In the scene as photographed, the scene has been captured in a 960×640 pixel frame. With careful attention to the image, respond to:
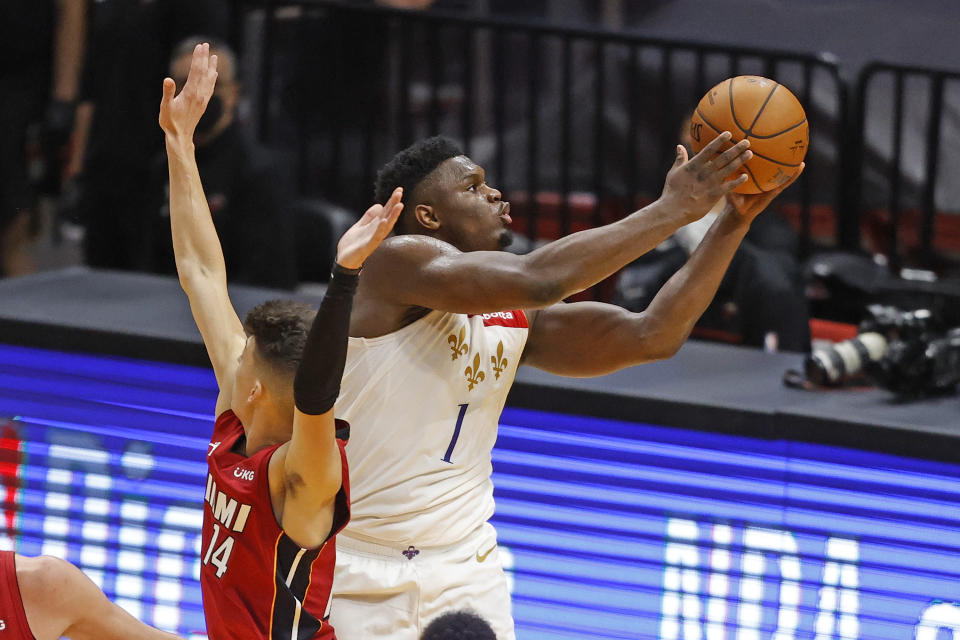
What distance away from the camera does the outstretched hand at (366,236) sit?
8.80 ft

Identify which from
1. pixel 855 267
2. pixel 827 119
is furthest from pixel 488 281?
pixel 827 119

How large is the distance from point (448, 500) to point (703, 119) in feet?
3.77

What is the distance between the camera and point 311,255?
23.4 ft

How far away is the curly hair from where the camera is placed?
3639 mm

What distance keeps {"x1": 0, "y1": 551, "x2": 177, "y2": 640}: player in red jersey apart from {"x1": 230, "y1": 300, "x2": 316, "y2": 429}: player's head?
2.36 ft

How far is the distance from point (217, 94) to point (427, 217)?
3.10 metres

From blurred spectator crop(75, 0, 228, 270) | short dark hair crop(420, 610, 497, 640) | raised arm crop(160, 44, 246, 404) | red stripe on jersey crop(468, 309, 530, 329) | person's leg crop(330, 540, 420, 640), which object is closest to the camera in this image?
short dark hair crop(420, 610, 497, 640)

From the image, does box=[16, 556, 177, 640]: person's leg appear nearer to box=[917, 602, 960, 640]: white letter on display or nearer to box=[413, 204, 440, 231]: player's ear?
box=[413, 204, 440, 231]: player's ear

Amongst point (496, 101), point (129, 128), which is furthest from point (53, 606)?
point (496, 101)

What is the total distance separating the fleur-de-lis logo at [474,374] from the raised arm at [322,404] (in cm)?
70

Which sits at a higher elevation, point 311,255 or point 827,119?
point 827,119

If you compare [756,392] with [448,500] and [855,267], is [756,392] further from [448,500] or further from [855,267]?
[855,267]

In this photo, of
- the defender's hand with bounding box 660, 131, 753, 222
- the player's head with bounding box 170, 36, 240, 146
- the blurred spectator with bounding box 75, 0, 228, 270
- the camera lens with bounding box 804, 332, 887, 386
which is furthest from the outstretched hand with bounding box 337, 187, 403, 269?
the blurred spectator with bounding box 75, 0, 228, 270

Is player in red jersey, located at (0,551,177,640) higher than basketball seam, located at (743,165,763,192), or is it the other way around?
basketball seam, located at (743,165,763,192)
